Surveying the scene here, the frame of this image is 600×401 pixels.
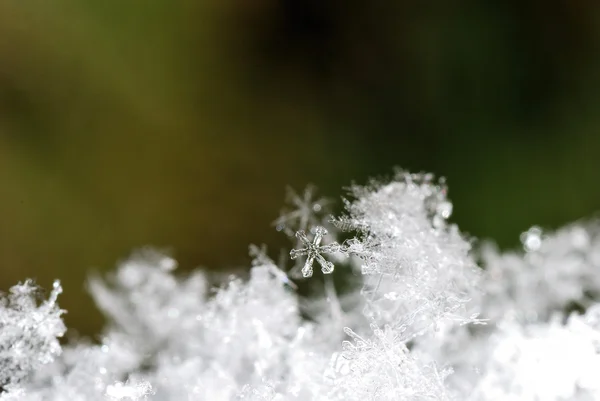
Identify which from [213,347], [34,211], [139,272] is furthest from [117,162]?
[213,347]

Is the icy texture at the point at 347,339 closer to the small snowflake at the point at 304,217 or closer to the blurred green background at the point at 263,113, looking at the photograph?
the small snowflake at the point at 304,217

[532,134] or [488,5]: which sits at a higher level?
[488,5]

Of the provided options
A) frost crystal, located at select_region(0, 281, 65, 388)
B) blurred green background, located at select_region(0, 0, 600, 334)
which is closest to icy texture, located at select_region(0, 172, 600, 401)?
frost crystal, located at select_region(0, 281, 65, 388)

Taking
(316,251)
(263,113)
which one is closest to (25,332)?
(316,251)

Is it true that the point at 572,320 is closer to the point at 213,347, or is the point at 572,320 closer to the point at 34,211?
the point at 213,347

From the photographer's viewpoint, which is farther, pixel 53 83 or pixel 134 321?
pixel 53 83

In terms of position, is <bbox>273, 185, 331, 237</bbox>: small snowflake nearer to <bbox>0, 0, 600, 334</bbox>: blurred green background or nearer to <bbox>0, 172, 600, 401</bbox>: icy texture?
<bbox>0, 172, 600, 401</bbox>: icy texture

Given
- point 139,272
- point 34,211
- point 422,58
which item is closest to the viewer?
point 139,272
